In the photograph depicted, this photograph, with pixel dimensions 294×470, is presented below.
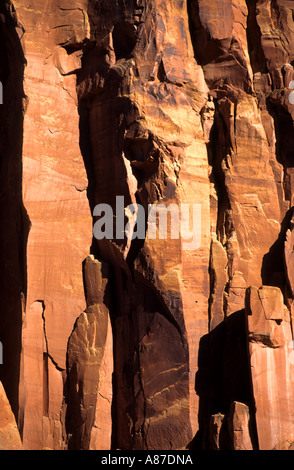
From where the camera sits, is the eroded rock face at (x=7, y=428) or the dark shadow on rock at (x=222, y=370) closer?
the eroded rock face at (x=7, y=428)

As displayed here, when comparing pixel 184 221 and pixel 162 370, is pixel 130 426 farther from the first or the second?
pixel 184 221

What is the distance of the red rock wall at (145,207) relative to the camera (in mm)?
9453

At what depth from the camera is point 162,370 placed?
945 centimetres

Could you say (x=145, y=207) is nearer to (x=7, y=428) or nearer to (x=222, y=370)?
(x=222, y=370)

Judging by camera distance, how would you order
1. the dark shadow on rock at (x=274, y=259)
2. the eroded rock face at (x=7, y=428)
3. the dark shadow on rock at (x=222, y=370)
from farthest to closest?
1. the dark shadow on rock at (x=274, y=259)
2. the dark shadow on rock at (x=222, y=370)
3. the eroded rock face at (x=7, y=428)

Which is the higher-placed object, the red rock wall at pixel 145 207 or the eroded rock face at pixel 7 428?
the red rock wall at pixel 145 207

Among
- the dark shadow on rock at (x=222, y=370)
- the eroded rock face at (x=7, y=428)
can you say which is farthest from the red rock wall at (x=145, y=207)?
the eroded rock face at (x=7, y=428)

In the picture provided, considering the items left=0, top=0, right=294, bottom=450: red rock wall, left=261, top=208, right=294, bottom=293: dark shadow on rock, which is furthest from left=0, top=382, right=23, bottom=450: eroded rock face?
left=261, top=208, right=294, bottom=293: dark shadow on rock

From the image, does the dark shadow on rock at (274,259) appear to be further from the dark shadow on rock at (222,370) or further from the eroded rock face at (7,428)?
the eroded rock face at (7,428)

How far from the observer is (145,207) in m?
9.70

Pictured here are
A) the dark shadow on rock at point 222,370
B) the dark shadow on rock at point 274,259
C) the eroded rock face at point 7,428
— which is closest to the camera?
the eroded rock face at point 7,428

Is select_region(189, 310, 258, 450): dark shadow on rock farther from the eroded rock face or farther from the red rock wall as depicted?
the eroded rock face

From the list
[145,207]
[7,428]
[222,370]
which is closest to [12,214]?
[145,207]

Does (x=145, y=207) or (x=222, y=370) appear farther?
(x=145, y=207)
